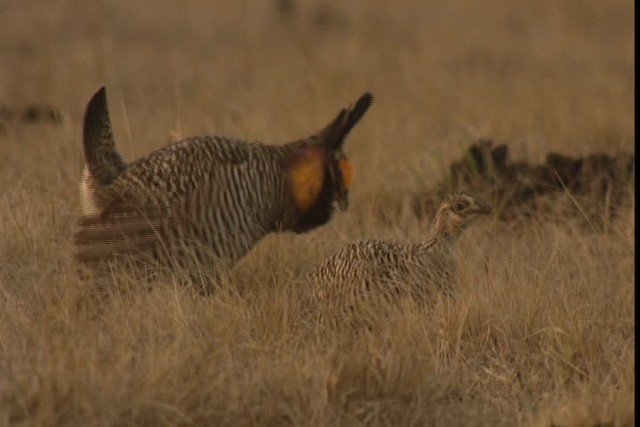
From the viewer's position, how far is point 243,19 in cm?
1438

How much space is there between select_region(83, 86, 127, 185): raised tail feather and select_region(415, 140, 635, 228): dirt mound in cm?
204

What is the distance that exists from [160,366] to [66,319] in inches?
21.9

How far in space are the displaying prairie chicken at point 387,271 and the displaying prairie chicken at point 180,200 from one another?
1.19 feet

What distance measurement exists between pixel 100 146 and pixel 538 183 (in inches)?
91.9

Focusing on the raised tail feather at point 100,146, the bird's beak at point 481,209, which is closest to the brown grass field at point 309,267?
the bird's beak at point 481,209

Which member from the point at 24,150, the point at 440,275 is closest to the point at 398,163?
the point at 24,150

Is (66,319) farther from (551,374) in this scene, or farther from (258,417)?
(551,374)

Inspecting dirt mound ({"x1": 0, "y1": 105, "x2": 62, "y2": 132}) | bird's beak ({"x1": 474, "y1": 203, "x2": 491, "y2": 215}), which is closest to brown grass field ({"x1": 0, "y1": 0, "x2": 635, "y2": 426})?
dirt mound ({"x1": 0, "y1": 105, "x2": 62, "y2": 132})

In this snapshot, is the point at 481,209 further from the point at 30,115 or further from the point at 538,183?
the point at 30,115

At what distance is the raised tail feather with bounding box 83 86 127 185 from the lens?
18.5 feet

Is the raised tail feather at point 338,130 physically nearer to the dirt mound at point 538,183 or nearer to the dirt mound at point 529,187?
the dirt mound at point 529,187

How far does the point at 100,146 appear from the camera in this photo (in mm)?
5707

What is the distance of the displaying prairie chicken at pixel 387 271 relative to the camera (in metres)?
5.23

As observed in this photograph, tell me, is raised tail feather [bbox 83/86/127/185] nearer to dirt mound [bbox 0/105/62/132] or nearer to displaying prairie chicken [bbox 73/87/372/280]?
displaying prairie chicken [bbox 73/87/372/280]
